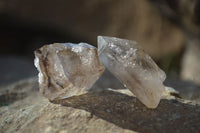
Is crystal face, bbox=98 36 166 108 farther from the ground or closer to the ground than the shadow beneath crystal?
farther from the ground

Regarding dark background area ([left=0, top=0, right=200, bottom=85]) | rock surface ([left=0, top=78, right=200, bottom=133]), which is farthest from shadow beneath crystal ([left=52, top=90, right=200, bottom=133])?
dark background area ([left=0, top=0, right=200, bottom=85])

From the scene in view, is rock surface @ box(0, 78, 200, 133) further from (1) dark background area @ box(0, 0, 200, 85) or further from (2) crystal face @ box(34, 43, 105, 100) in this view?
(1) dark background area @ box(0, 0, 200, 85)

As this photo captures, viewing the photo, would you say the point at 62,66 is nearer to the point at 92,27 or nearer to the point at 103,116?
the point at 103,116

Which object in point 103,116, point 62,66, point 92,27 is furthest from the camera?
point 92,27

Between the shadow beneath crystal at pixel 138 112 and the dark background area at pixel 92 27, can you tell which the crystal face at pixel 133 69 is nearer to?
the shadow beneath crystal at pixel 138 112

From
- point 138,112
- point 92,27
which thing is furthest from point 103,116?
point 92,27

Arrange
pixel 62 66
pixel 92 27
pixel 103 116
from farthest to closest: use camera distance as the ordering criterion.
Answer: pixel 92 27 → pixel 62 66 → pixel 103 116
